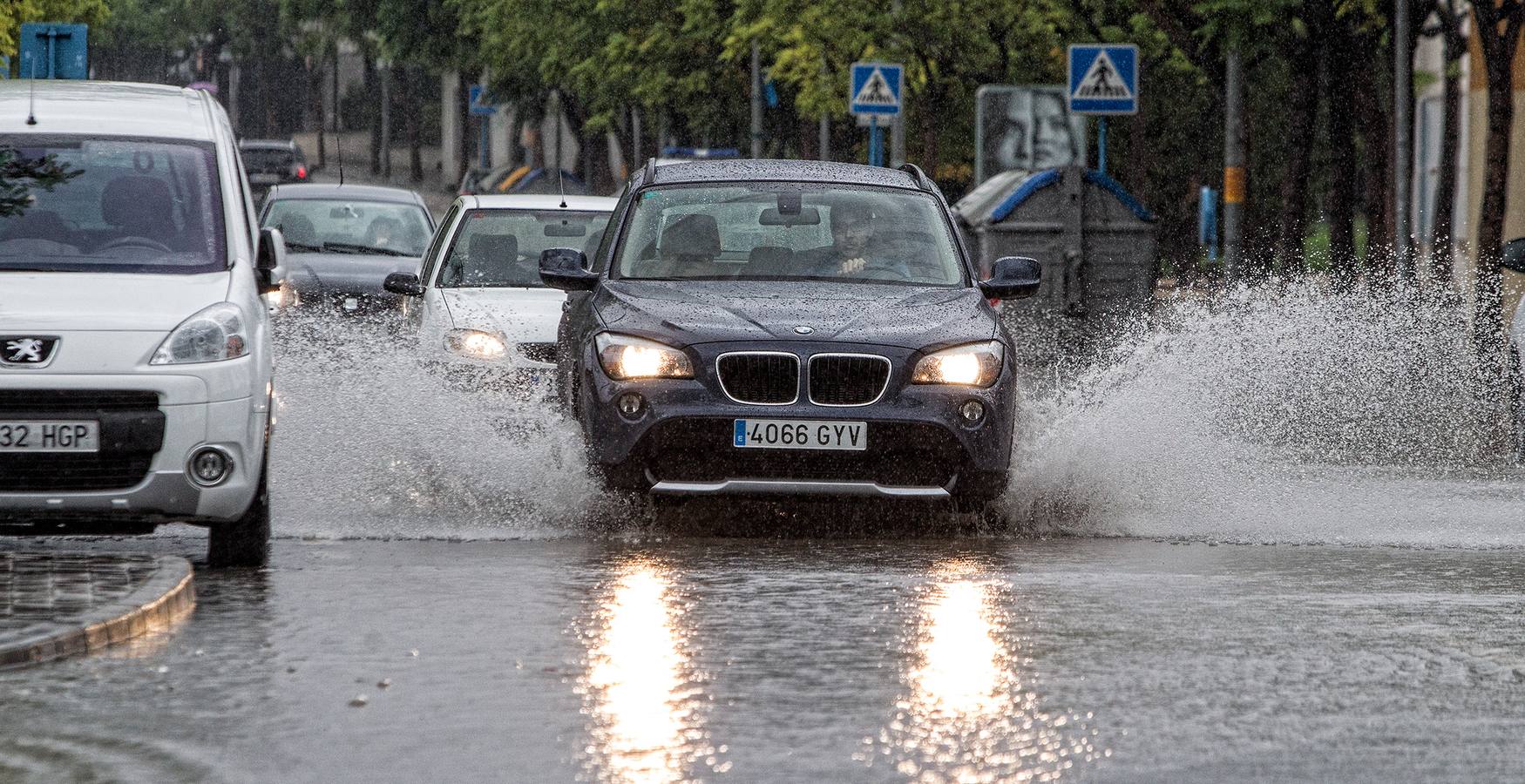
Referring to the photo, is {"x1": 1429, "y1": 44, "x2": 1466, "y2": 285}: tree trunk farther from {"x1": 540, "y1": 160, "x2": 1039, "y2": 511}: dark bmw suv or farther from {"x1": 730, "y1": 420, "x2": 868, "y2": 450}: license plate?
{"x1": 730, "y1": 420, "x2": 868, "y2": 450}: license plate

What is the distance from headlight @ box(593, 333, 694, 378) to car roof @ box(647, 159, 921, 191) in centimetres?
182

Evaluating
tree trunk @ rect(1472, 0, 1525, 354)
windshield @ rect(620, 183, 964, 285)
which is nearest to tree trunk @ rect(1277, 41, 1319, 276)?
tree trunk @ rect(1472, 0, 1525, 354)

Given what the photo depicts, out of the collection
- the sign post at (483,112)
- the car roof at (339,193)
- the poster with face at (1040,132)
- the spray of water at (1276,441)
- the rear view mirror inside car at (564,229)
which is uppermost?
the sign post at (483,112)

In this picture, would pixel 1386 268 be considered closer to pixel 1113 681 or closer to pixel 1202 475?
pixel 1202 475

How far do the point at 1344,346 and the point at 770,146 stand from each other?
Result: 3490 centimetres

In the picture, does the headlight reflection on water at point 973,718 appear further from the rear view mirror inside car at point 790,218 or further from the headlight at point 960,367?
the rear view mirror inside car at point 790,218

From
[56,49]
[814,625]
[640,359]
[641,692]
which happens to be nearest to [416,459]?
[640,359]

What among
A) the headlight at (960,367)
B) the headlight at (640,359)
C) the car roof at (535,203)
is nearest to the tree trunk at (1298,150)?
the car roof at (535,203)

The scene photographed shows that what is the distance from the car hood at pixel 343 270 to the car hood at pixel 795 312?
10057 mm

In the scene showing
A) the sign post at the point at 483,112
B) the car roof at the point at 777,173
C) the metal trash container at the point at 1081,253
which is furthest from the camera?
the sign post at the point at 483,112

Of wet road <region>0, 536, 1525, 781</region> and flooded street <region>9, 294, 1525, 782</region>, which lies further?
flooded street <region>9, 294, 1525, 782</region>

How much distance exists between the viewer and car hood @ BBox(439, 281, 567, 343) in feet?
48.6

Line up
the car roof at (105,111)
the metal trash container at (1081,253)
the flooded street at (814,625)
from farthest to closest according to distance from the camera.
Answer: the metal trash container at (1081,253) → the car roof at (105,111) → the flooded street at (814,625)

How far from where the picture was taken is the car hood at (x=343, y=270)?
2220 centimetres
